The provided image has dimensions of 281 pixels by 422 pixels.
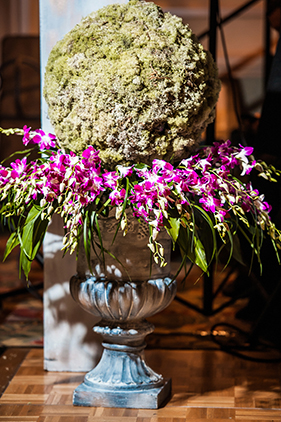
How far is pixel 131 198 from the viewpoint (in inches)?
53.7

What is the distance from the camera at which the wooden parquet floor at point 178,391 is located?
1571mm

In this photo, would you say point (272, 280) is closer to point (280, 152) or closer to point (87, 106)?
point (280, 152)

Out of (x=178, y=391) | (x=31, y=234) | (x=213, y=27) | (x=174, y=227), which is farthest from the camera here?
(x=213, y=27)

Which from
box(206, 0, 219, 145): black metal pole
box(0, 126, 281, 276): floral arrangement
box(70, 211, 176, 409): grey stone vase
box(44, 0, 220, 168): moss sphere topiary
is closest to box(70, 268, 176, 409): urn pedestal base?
box(70, 211, 176, 409): grey stone vase

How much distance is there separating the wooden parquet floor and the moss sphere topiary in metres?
0.76

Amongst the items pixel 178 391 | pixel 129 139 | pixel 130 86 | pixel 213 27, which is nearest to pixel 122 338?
pixel 178 391

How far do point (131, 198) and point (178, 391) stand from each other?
76 centimetres

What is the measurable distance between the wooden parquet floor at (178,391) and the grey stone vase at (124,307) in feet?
0.17

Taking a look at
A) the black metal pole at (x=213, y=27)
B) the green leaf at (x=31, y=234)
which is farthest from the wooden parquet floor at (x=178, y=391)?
the black metal pole at (x=213, y=27)

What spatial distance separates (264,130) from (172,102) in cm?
76

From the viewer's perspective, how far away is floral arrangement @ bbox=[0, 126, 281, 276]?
53.0 inches

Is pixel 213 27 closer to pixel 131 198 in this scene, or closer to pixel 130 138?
pixel 130 138

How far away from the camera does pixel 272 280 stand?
2.24 metres

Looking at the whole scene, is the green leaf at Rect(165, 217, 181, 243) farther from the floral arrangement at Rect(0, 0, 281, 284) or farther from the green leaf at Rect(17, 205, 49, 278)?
the green leaf at Rect(17, 205, 49, 278)
